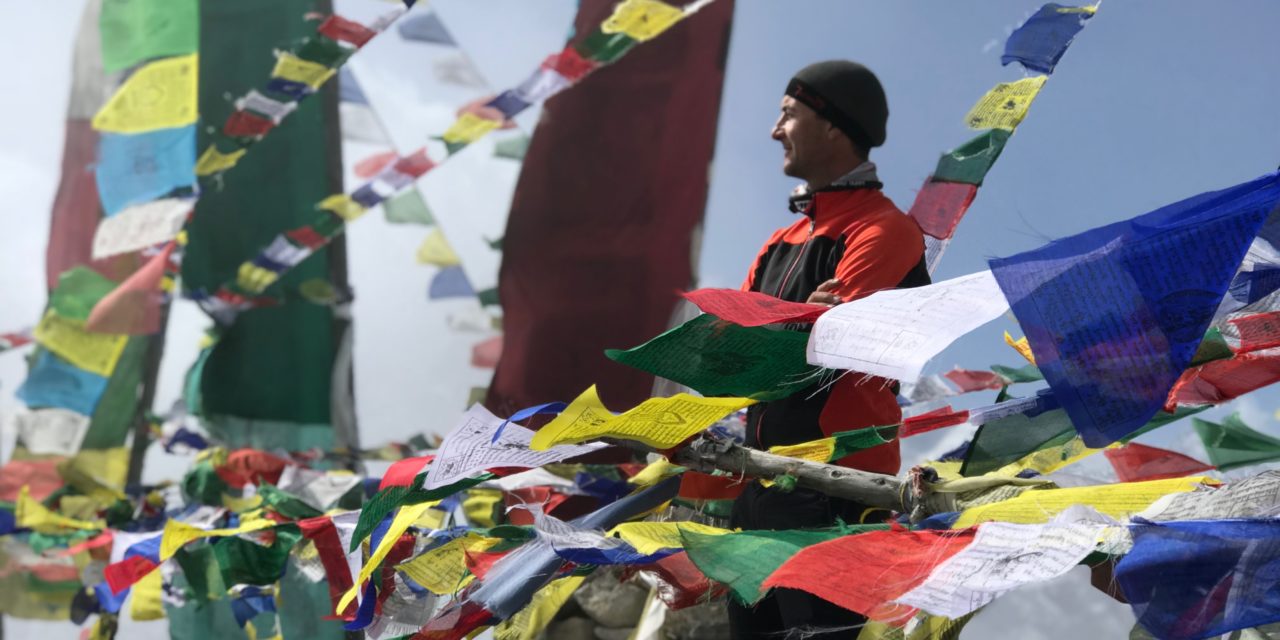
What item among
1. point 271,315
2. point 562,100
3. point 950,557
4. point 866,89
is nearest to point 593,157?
point 562,100

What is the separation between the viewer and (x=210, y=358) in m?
7.25

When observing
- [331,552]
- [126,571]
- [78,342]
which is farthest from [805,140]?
[78,342]

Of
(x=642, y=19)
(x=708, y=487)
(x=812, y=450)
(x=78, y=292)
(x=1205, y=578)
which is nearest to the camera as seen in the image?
(x=1205, y=578)

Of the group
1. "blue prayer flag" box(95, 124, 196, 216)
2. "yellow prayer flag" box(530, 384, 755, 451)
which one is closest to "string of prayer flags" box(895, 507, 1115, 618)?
"yellow prayer flag" box(530, 384, 755, 451)

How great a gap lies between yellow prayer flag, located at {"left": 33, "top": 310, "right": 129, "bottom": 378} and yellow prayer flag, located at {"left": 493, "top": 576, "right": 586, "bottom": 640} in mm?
5324

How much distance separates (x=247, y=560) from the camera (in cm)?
319

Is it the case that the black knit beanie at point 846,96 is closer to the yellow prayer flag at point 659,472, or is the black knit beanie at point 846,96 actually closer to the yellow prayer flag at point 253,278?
the yellow prayer flag at point 659,472

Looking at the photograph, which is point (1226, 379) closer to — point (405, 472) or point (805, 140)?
point (805, 140)

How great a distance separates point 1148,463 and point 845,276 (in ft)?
3.82

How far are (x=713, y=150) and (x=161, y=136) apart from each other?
11.1 feet

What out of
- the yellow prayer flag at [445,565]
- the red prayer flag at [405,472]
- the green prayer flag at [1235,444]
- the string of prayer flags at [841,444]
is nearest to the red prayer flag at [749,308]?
the string of prayer flags at [841,444]

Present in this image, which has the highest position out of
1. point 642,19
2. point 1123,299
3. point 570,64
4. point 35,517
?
point 642,19

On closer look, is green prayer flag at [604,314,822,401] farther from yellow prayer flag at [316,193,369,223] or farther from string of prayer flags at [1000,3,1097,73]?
yellow prayer flag at [316,193,369,223]

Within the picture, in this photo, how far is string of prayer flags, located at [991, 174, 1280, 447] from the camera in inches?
53.2
